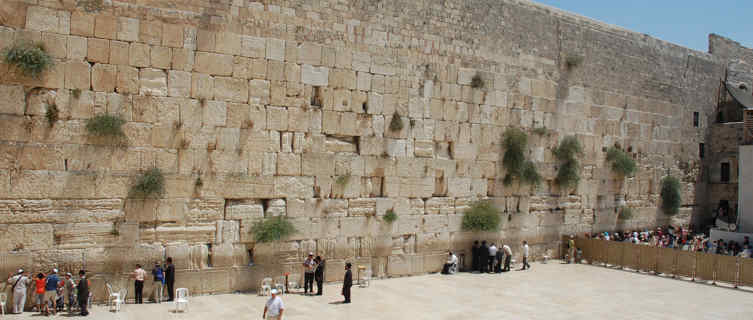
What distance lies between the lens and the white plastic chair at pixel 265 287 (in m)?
9.73

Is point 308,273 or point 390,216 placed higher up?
point 390,216

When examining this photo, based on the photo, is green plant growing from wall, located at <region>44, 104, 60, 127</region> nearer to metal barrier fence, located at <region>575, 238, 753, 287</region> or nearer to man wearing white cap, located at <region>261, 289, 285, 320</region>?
man wearing white cap, located at <region>261, 289, 285, 320</region>

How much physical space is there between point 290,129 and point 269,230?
186cm

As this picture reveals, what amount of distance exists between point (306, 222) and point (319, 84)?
8.53 ft

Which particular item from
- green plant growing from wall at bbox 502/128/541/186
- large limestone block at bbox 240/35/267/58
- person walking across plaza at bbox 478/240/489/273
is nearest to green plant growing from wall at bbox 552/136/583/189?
green plant growing from wall at bbox 502/128/541/186

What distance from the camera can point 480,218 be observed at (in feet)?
41.3

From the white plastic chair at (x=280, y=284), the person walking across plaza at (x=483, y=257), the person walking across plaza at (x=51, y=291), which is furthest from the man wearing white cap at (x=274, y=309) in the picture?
the person walking across plaza at (x=483, y=257)

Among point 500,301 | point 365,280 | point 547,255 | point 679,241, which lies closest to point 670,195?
point 679,241

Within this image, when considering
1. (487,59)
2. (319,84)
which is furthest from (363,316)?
(487,59)

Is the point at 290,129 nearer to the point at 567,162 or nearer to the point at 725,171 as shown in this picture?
the point at 567,162

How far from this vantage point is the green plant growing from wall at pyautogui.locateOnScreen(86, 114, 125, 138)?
8555mm

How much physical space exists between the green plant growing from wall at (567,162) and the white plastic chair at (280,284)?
7734 millimetres

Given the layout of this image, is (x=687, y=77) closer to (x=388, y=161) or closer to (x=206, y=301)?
(x=388, y=161)

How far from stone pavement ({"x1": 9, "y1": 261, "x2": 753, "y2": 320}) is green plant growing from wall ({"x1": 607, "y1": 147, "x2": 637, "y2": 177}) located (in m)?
3.83
